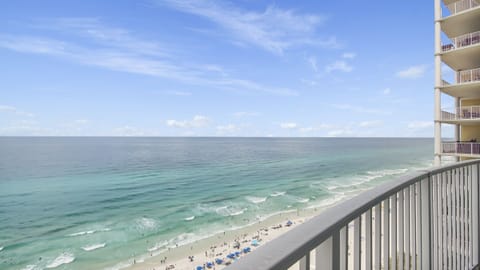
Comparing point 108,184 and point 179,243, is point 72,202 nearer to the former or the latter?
point 108,184

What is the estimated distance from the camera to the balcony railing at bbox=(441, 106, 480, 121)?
→ 13992mm

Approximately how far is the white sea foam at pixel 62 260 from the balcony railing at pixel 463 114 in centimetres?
2293

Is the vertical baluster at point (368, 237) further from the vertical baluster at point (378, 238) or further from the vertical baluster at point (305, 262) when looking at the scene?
the vertical baluster at point (305, 262)

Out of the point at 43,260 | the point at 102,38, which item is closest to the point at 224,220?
the point at 43,260

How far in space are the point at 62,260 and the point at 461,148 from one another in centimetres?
2330

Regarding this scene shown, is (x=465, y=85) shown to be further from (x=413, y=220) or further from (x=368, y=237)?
(x=368, y=237)

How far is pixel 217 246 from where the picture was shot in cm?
1600

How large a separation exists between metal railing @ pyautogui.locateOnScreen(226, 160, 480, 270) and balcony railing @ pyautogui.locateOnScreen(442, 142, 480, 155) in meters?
14.2

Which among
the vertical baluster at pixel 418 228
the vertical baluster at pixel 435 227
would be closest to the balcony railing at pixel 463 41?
the vertical baluster at pixel 435 227

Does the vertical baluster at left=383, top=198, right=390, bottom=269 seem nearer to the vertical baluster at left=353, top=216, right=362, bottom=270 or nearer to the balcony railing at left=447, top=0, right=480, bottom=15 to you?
the vertical baluster at left=353, top=216, right=362, bottom=270

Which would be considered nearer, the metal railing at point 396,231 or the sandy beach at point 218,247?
the metal railing at point 396,231

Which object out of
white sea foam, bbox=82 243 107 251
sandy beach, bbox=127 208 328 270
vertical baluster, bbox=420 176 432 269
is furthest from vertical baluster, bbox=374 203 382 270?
white sea foam, bbox=82 243 107 251

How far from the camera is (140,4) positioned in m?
39.7

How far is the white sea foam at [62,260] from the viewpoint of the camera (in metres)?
13.8
